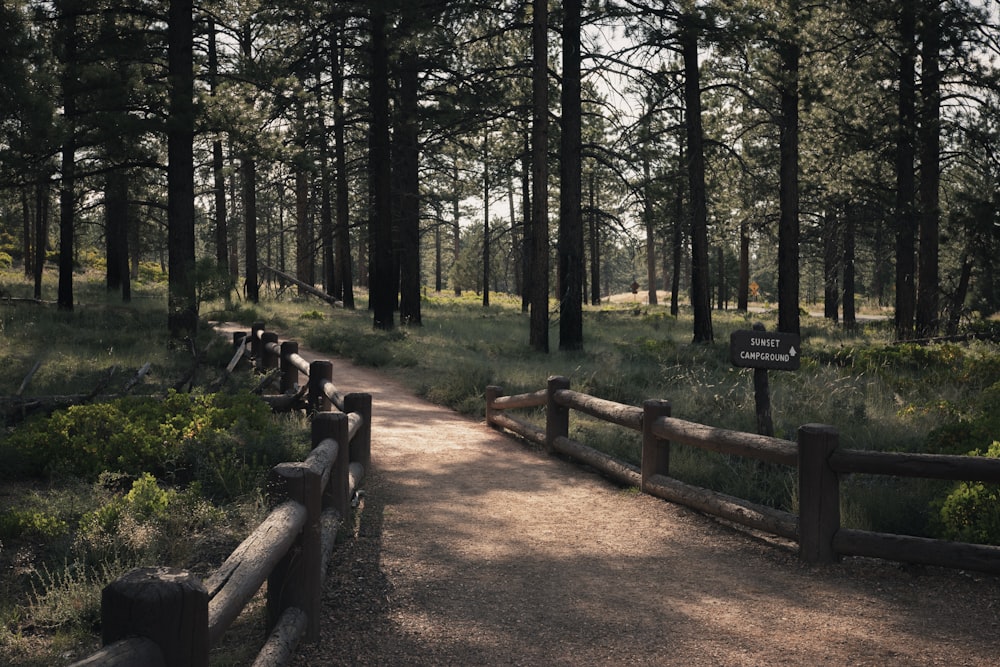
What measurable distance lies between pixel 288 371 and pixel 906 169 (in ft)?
57.9

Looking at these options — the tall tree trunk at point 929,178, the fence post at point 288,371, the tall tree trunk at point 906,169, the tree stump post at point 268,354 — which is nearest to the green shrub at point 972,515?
the fence post at point 288,371

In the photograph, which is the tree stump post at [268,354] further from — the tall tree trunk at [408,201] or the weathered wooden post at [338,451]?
the tall tree trunk at [408,201]

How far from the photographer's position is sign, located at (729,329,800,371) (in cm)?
762

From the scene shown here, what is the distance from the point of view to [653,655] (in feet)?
15.5

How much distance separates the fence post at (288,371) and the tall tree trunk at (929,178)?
16.0 metres

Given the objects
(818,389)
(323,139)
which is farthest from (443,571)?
(323,139)

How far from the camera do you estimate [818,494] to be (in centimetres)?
619

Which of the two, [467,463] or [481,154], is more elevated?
[481,154]

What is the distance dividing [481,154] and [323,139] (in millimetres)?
7647

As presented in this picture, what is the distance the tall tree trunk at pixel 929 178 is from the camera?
20812mm

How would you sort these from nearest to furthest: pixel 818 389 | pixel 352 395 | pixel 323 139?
1. pixel 352 395
2. pixel 818 389
3. pixel 323 139

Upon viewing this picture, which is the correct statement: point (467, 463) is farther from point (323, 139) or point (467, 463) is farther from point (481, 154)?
point (481, 154)

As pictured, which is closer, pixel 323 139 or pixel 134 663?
pixel 134 663

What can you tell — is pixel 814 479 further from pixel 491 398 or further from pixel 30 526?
pixel 491 398
